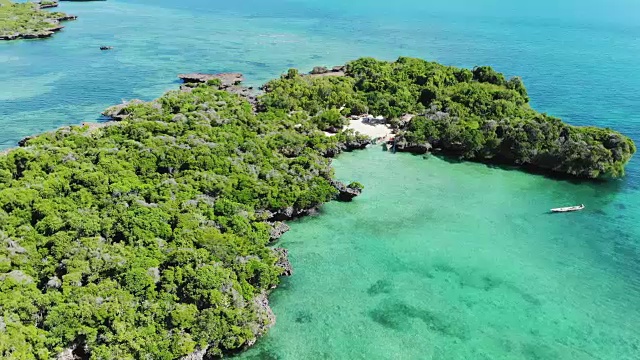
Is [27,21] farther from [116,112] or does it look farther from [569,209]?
[569,209]

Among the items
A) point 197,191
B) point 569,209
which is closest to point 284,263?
point 197,191

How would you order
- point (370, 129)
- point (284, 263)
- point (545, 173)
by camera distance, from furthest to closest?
1. point (370, 129)
2. point (545, 173)
3. point (284, 263)

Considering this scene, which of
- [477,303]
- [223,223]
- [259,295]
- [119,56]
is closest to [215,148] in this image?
[223,223]

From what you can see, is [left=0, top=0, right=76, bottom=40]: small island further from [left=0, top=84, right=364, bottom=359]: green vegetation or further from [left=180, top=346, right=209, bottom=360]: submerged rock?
[left=180, top=346, right=209, bottom=360]: submerged rock

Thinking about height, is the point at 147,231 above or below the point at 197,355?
above

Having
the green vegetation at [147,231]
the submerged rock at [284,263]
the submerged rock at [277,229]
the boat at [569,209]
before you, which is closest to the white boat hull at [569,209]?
the boat at [569,209]

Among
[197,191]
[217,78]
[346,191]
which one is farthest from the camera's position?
[217,78]

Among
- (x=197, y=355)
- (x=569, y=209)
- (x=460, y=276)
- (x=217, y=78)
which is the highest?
(x=217, y=78)
